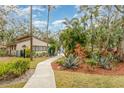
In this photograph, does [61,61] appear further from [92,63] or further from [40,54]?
[40,54]

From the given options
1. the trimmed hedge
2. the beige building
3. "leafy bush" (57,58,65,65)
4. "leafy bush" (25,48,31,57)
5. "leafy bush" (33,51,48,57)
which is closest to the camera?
the trimmed hedge

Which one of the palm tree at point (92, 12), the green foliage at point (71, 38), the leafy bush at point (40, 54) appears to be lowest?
the leafy bush at point (40, 54)

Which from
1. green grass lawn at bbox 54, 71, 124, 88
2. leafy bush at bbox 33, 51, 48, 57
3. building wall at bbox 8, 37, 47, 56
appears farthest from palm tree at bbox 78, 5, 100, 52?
green grass lawn at bbox 54, 71, 124, 88

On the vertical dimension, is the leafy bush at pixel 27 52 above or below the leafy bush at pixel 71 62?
above

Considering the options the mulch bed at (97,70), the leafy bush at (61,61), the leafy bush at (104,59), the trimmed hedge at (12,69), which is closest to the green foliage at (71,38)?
the leafy bush at (61,61)

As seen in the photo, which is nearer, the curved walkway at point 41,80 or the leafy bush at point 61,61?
the curved walkway at point 41,80

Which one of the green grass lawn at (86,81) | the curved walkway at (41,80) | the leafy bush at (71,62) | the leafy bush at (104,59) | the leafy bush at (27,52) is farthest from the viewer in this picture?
the leafy bush at (27,52)

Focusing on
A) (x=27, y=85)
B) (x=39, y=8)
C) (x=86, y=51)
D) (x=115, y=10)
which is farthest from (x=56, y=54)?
(x=27, y=85)

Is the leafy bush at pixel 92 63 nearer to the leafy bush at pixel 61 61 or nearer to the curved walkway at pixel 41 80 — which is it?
the leafy bush at pixel 61 61

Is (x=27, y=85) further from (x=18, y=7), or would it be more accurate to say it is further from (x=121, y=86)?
(x=18, y=7)

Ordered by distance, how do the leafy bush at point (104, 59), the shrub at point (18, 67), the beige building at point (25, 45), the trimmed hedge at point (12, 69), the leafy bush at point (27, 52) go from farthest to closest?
the beige building at point (25, 45) → the leafy bush at point (27, 52) → the leafy bush at point (104, 59) → the shrub at point (18, 67) → the trimmed hedge at point (12, 69)

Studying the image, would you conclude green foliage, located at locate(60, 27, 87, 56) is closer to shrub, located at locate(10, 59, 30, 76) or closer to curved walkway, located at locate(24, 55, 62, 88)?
curved walkway, located at locate(24, 55, 62, 88)

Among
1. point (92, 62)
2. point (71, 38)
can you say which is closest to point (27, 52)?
point (71, 38)
